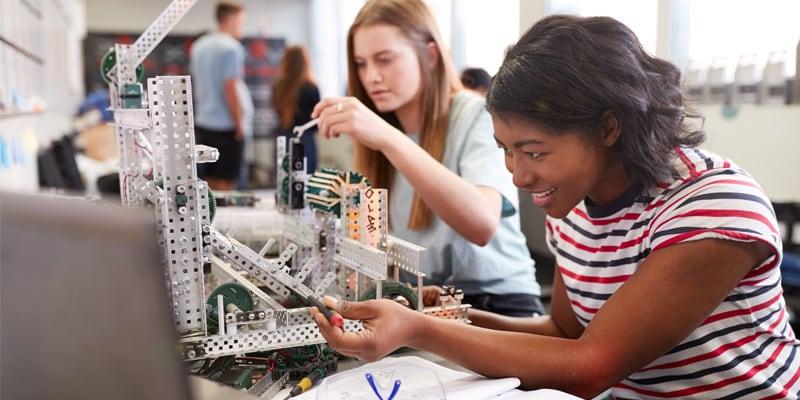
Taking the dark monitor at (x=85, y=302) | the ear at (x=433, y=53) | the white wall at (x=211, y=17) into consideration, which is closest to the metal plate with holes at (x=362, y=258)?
the ear at (x=433, y=53)

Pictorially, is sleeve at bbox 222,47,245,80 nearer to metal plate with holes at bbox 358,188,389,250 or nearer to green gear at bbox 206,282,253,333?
metal plate with holes at bbox 358,188,389,250

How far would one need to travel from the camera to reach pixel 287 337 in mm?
1090

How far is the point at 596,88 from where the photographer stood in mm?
1059

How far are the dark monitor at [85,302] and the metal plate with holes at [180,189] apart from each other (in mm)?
566

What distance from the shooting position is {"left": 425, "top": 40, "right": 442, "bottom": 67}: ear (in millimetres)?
1741

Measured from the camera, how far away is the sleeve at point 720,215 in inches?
39.4

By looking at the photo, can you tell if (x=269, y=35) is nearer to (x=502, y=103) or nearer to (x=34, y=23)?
(x=34, y=23)

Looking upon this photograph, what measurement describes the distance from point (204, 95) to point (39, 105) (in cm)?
158

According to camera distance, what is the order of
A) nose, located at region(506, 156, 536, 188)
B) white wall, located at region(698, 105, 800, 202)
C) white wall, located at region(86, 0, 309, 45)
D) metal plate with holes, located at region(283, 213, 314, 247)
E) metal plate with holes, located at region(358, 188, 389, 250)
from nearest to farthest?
nose, located at region(506, 156, 536, 188) < metal plate with holes, located at region(358, 188, 389, 250) < metal plate with holes, located at region(283, 213, 314, 247) < white wall, located at region(698, 105, 800, 202) < white wall, located at region(86, 0, 309, 45)

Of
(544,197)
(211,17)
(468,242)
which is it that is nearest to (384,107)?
(468,242)

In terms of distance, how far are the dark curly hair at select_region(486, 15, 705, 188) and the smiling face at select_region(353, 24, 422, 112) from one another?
1.94 feet

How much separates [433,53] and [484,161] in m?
0.32

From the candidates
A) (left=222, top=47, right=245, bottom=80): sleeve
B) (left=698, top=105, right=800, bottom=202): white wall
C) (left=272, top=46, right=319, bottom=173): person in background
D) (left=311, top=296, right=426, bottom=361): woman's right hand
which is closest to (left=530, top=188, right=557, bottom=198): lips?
(left=311, top=296, right=426, bottom=361): woman's right hand

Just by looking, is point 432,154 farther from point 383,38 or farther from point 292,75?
point 292,75
